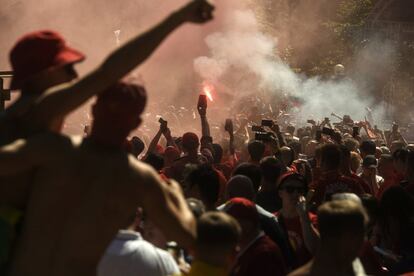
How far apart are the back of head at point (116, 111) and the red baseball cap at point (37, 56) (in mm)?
225

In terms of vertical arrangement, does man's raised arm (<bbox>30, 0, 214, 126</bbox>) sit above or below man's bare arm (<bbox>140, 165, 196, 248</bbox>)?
above

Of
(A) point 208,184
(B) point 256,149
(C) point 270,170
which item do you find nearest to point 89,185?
(A) point 208,184

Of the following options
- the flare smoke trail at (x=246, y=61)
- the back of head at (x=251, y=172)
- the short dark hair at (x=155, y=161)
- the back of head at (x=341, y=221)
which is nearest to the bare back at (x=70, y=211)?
the back of head at (x=341, y=221)

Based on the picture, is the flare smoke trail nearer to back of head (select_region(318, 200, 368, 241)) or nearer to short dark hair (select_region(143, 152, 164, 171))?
short dark hair (select_region(143, 152, 164, 171))

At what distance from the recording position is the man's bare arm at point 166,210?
11.8ft

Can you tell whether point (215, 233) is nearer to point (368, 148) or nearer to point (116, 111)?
point (116, 111)

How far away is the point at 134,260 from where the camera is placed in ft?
14.0

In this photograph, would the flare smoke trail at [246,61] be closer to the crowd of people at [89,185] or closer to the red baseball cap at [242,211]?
the red baseball cap at [242,211]

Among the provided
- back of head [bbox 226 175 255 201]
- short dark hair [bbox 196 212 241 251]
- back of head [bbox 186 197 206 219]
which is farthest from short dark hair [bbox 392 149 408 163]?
short dark hair [bbox 196 212 241 251]

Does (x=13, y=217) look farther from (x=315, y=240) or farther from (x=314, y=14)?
(x=314, y=14)

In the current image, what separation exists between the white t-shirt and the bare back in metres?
0.76

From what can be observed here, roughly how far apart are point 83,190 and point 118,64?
1.64 ft

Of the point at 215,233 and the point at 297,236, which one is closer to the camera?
the point at 215,233

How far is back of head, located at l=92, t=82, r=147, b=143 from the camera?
352cm
